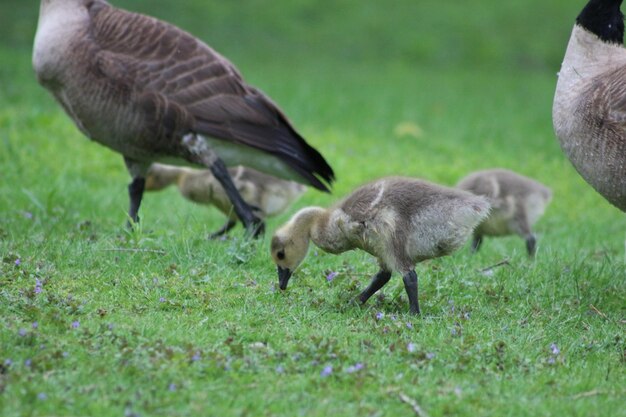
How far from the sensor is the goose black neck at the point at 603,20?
6.98 meters

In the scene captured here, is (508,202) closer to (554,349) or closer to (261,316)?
(554,349)

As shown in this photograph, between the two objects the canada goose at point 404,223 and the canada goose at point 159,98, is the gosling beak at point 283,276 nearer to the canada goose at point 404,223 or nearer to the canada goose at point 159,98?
the canada goose at point 404,223

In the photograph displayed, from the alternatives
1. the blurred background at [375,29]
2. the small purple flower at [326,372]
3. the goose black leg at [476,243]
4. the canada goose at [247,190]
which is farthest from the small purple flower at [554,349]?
the blurred background at [375,29]

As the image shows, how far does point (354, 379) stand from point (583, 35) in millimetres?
3705

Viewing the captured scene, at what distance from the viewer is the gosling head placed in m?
6.31

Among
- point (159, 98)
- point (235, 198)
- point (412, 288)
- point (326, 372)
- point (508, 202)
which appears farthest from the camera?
point (508, 202)

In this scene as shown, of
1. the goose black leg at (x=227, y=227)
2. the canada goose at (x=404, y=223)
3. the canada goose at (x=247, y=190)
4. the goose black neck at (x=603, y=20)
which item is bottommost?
the goose black leg at (x=227, y=227)

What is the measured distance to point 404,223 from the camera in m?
5.98

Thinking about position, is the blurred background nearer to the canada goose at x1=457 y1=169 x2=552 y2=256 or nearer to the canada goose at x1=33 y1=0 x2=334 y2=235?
the canada goose at x1=457 y1=169 x2=552 y2=256

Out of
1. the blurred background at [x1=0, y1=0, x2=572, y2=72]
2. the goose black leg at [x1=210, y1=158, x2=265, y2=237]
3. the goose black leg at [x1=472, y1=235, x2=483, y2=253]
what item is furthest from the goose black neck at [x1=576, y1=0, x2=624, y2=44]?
the blurred background at [x1=0, y1=0, x2=572, y2=72]

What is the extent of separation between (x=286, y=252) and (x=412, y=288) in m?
0.94

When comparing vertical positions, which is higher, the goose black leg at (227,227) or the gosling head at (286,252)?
the gosling head at (286,252)

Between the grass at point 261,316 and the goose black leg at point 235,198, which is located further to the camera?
the goose black leg at point 235,198

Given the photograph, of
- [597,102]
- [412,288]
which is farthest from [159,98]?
[597,102]
